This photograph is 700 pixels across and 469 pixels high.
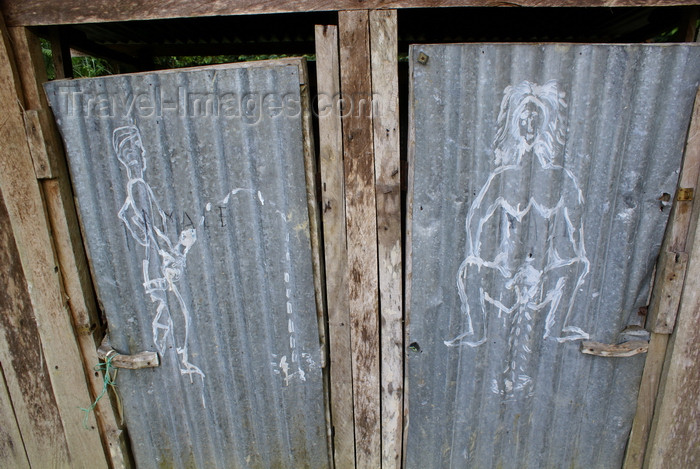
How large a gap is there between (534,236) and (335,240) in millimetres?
1012

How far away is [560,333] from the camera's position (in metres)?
2.06

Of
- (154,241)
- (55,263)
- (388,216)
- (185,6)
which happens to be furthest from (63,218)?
(388,216)

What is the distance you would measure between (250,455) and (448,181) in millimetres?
2002

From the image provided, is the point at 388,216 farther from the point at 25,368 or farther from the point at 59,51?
the point at 25,368

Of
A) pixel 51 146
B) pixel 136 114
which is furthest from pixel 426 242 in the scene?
pixel 51 146

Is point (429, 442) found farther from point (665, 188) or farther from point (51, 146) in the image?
point (51, 146)

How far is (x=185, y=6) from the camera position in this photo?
1.75 meters

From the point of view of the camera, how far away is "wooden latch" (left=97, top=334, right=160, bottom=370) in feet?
6.97

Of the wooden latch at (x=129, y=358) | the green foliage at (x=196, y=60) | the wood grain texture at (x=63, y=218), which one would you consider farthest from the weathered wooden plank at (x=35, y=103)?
the green foliage at (x=196, y=60)

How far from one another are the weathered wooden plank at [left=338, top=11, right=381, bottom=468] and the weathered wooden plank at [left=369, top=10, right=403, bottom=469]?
0.03 m

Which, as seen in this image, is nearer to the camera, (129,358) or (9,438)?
(129,358)

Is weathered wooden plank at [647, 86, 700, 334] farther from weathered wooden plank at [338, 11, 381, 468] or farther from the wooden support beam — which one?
weathered wooden plank at [338, 11, 381, 468]

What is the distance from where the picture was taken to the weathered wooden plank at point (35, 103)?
1821 millimetres

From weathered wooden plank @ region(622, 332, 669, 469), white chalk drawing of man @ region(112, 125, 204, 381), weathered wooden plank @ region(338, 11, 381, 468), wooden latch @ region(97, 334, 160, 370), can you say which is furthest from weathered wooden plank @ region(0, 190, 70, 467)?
weathered wooden plank @ region(622, 332, 669, 469)
